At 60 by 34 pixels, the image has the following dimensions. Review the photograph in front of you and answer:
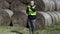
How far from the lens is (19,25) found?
40.6 ft

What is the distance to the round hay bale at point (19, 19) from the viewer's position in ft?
40.2

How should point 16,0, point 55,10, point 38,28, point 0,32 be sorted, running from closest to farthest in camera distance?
point 0,32
point 38,28
point 16,0
point 55,10

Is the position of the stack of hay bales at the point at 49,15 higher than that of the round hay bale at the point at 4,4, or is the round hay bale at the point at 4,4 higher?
the round hay bale at the point at 4,4

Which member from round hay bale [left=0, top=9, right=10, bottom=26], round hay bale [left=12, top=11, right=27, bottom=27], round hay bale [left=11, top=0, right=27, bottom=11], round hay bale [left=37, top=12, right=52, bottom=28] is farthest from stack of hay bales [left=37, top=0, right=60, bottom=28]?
round hay bale [left=0, top=9, right=10, bottom=26]

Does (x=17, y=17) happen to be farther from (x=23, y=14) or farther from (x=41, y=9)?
Answer: (x=41, y=9)

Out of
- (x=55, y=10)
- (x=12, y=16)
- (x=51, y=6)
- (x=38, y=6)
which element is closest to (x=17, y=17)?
(x=12, y=16)

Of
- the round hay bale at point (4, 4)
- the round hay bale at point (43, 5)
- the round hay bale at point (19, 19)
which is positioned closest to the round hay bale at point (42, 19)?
the round hay bale at point (43, 5)

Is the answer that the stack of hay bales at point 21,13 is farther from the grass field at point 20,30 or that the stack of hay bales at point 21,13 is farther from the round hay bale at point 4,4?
the grass field at point 20,30

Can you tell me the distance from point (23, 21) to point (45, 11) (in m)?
1.33

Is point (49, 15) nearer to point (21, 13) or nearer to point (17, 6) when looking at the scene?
point (21, 13)

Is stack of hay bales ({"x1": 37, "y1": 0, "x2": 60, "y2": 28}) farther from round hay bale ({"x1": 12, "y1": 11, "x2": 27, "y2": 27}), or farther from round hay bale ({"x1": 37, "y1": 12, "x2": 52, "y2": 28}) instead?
round hay bale ({"x1": 12, "y1": 11, "x2": 27, "y2": 27})

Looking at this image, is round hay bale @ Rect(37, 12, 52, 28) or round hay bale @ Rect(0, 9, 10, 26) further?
round hay bale @ Rect(0, 9, 10, 26)

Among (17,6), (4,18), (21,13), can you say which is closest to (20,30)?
(21,13)

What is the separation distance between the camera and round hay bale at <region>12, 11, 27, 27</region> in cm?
1227
